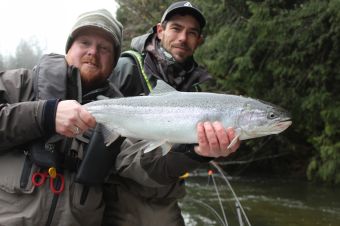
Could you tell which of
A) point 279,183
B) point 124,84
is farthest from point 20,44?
point 124,84

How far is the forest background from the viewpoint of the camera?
409 inches

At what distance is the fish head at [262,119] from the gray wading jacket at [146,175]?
1.72ft

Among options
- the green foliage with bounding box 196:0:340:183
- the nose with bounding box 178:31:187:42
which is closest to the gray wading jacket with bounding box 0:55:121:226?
the nose with bounding box 178:31:187:42

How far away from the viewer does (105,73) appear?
393cm

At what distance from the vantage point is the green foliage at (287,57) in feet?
34.1

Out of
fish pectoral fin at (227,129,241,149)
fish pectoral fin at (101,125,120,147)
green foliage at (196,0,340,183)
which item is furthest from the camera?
green foliage at (196,0,340,183)

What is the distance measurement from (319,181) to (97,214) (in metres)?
11.5

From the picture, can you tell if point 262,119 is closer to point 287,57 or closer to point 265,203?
point 265,203

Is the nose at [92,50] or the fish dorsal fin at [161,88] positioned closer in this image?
Answer: the fish dorsal fin at [161,88]

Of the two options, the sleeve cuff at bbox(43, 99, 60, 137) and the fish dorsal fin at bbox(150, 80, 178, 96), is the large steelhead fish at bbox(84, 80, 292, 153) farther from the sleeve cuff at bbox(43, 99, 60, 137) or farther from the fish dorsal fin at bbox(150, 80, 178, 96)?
the sleeve cuff at bbox(43, 99, 60, 137)

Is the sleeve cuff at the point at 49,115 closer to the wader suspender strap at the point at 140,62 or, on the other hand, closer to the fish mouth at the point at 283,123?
the wader suspender strap at the point at 140,62

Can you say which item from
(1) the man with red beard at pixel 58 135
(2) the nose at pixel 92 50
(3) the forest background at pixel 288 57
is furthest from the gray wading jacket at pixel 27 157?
(3) the forest background at pixel 288 57

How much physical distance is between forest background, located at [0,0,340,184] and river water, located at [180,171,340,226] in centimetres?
71

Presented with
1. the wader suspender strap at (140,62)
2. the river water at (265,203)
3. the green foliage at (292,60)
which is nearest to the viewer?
the wader suspender strap at (140,62)
